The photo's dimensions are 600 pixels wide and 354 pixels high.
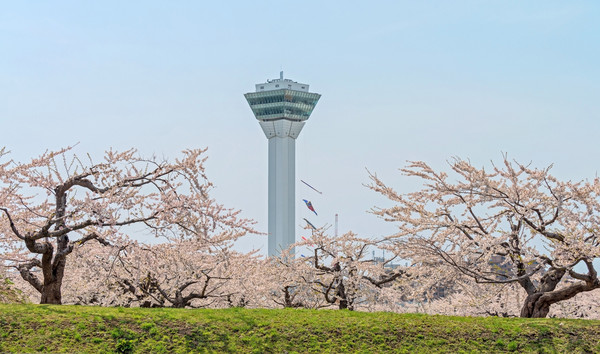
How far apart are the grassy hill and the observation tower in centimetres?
10172

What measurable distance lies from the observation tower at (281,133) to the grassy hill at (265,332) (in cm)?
10172

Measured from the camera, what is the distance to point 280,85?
119562mm

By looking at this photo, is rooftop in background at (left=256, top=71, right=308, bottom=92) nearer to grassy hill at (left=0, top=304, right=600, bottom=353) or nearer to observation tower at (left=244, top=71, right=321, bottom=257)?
observation tower at (left=244, top=71, right=321, bottom=257)

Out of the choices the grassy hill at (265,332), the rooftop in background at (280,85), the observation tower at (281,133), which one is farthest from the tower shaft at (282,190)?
the grassy hill at (265,332)

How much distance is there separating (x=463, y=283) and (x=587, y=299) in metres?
6.52

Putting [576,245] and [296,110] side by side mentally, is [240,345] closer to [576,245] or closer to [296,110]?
[576,245]

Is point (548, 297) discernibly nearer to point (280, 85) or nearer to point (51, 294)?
point (51, 294)

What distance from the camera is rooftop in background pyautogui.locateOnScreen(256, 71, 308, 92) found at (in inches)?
4702

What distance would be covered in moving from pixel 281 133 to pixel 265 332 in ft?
350

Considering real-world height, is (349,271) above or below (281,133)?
below

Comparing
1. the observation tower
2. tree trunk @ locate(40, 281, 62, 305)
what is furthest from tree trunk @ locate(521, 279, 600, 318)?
the observation tower

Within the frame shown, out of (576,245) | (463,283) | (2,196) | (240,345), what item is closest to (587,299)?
(463,283)

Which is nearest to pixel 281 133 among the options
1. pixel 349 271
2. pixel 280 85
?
pixel 280 85

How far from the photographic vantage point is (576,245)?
14.9 m
